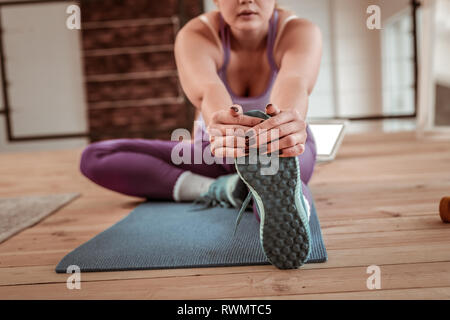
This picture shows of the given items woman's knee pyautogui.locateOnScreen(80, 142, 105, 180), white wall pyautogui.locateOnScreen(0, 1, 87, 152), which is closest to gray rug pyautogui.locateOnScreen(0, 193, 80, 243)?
woman's knee pyautogui.locateOnScreen(80, 142, 105, 180)

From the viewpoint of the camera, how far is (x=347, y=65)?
14.2 feet

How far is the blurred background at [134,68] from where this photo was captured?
425 cm

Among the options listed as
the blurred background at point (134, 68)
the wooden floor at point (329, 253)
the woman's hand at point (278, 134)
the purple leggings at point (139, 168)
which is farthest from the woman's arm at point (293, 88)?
the blurred background at point (134, 68)

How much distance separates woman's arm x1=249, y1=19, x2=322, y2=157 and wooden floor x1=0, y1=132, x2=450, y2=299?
0.74 ft

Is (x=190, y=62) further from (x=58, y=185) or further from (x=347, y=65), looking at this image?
(x=347, y=65)

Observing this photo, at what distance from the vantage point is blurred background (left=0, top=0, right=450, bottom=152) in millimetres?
4254

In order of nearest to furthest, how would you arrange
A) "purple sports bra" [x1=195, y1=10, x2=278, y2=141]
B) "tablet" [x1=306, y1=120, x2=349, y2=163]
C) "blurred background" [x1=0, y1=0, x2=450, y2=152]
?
"purple sports bra" [x1=195, y1=10, x2=278, y2=141]
"tablet" [x1=306, y1=120, x2=349, y2=163]
"blurred background" [x1=0, y1=0, x2=450, y2=152]

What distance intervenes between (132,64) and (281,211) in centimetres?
400

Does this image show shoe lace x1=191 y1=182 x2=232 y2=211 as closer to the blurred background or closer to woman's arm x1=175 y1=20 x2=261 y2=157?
woman's arm x1=175 y1=20 x2=261 y2=157

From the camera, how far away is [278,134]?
695 millimetres

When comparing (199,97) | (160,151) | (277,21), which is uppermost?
(277,21)

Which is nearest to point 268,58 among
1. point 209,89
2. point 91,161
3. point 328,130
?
point 209,89

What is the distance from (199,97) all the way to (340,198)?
597 millimetres
